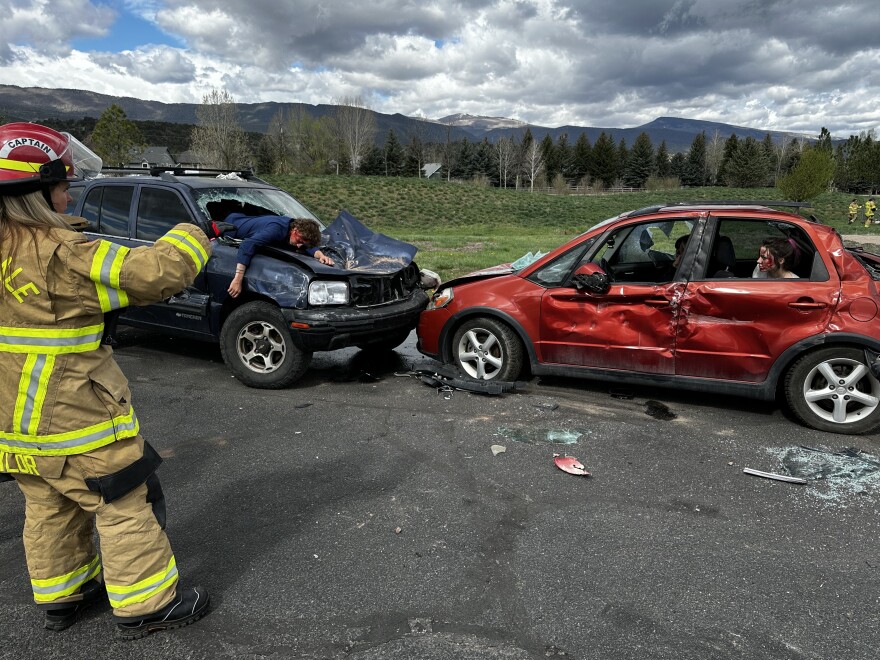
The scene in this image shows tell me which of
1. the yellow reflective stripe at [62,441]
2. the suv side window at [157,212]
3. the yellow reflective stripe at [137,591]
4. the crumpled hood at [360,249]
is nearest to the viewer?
the yellow reflective stripe at [62,441]

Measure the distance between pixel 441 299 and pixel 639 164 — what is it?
9424 centimetres

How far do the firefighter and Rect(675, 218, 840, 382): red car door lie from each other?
3763 millimetres

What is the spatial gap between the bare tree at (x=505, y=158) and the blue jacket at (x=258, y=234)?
94.1 m

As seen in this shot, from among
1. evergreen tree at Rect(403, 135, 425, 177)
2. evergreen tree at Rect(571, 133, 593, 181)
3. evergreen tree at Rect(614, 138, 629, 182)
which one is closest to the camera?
evergreen tree at Rect(403, 135, 425, 177)

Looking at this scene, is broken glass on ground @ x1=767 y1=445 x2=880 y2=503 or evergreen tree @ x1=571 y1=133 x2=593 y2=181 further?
evergreen tree @ x1=571 y1=133 x2=593 y2=181

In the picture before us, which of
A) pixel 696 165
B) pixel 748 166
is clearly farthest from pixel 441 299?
pixel 696 165

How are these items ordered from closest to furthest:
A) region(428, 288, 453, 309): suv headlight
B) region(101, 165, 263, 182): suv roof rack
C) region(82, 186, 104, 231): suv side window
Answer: region(428, 288, 453, 309): suv headlight → region(82, 186, 104, 231): suv side window → region(101, 165, 263, 182): suv roof rack

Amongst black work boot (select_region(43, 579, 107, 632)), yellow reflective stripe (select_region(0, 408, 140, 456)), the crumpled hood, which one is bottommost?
black work boot (select_region(43, 579, 107, 632))

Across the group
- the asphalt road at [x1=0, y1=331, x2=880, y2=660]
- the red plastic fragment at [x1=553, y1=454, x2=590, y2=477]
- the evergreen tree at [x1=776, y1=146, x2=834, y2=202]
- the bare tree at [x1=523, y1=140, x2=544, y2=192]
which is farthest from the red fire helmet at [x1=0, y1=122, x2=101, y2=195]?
the bare tree at [x1=523, y1=140, x2=544, y2=192]

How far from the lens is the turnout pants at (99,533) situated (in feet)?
7.67

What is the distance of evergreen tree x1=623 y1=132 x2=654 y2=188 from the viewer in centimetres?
9144

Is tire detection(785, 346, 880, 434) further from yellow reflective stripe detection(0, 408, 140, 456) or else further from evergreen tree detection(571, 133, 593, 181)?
evergreen tree detection(571, 133, 593, 181)

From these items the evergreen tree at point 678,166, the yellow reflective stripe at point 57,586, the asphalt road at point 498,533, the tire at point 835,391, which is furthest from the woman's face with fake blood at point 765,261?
the evergreen tree at point 678,166

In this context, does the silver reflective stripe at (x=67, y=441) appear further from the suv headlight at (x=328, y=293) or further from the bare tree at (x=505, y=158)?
the bare tree at (x=505, y=158)
